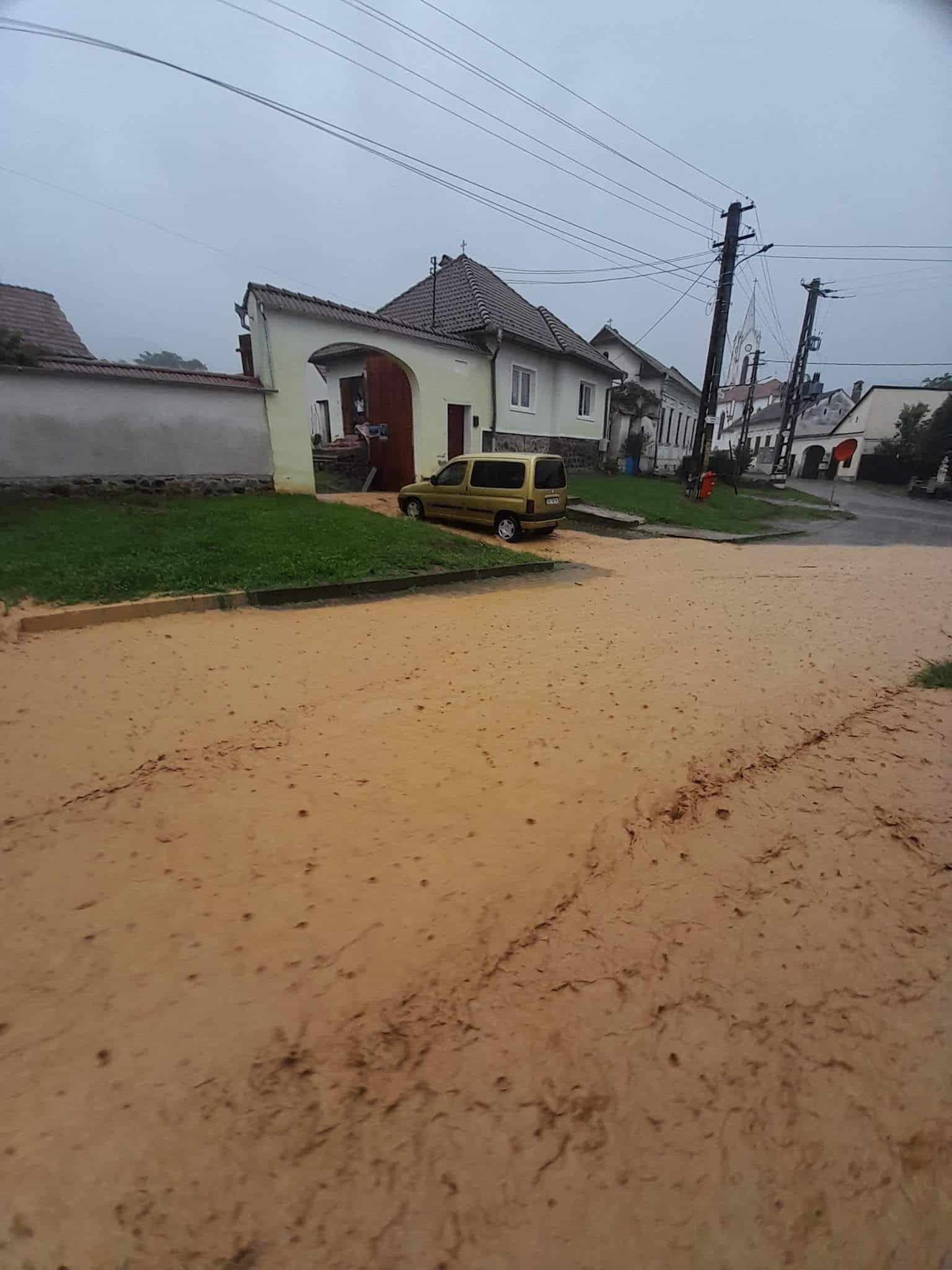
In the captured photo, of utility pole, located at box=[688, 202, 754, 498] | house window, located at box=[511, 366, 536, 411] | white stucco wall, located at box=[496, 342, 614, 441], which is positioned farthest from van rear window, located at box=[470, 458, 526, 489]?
utility pole, located at box=[688, 202, 754, 498]

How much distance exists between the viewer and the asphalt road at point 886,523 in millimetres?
14883

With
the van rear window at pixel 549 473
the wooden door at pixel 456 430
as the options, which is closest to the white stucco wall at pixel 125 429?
the van rear window at pixel 549 473

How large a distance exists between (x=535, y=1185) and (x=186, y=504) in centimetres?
1147

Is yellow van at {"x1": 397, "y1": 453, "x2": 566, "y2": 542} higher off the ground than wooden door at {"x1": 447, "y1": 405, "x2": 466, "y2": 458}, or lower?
lower

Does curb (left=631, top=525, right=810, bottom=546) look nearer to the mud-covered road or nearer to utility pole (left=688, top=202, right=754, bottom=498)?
utility pole (left=688, top=202, right=754, bottom=498)

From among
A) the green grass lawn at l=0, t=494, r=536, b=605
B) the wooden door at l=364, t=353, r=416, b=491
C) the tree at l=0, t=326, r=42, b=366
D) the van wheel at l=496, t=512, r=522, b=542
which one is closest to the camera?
the green grass lawn at l=0, t=494, r=536, b=605

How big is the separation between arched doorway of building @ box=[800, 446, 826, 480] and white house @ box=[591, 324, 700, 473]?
38.9ft

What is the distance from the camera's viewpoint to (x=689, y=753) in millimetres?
3768

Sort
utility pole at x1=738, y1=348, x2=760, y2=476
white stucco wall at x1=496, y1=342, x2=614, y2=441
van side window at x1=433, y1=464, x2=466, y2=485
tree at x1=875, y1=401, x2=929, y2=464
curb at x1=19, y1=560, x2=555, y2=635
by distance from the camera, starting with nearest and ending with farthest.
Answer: curb at x1=19, y1=560, x2=555, y2=635, van side window at x1=433, y1=464, x2=466, y2=485, white stucco wall at x1=496, y1=342, x2=614, y2=441, tree at x1=875, y1=401, x2=929, y2=464, utility pole at x1=738, y1=348, x2=760, y2=476

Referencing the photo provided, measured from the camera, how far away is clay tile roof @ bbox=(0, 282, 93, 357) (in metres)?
15.3

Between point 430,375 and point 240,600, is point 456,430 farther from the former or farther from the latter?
point 240,600

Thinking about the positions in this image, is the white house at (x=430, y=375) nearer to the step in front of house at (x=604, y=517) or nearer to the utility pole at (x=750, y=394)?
the step in front of house at (x=604, y=517)

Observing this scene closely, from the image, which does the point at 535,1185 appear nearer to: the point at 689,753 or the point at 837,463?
the point at 689,753

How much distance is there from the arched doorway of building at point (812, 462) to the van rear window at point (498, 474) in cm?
4181
